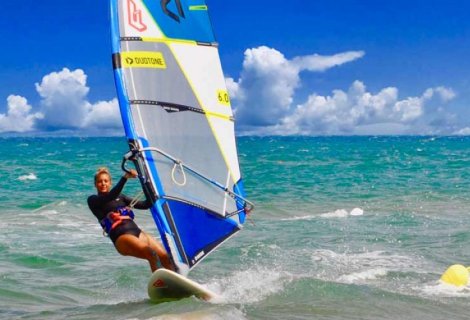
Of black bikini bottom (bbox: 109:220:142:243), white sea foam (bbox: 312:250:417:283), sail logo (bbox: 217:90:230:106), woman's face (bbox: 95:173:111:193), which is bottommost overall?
white sea foam (bbox: 312:250:417:283)

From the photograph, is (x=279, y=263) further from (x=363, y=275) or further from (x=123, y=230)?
(x=123, y=230)

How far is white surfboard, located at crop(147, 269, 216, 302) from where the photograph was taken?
729 cm

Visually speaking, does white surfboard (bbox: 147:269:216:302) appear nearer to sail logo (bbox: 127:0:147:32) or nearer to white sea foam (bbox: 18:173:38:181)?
sail logo (bbox: 127:0:147:32)

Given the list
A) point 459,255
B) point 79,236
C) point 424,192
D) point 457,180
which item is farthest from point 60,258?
point 457,180

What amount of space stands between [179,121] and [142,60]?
0.84m

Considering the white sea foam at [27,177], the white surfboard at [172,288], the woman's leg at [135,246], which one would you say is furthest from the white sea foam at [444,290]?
the white sea foam at [27,177]

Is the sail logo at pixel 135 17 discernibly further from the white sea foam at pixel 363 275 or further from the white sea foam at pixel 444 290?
the white sea foam at pixel 444 290

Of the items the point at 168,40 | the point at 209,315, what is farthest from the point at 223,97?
the point at 209,315

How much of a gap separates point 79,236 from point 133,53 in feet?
26.8

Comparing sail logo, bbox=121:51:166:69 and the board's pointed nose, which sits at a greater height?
sail logo, bbox=121:51:166:69

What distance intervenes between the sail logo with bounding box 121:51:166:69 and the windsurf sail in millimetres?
11

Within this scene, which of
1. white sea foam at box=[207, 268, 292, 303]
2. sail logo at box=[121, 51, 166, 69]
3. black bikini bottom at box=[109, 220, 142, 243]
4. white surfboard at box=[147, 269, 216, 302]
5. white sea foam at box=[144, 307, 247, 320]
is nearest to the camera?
white sea foam at box=[144, 307, 247, 320]

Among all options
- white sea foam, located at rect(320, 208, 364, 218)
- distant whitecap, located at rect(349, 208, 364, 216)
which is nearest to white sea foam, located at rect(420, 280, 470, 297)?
white sea foam, located at rect(320, 208, 364, 218)

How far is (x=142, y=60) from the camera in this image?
7266 millimetres
